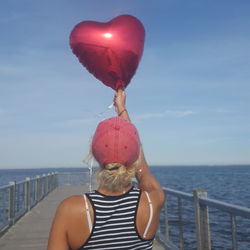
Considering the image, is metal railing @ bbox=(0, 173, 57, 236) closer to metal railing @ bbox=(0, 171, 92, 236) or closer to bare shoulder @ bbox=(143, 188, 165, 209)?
metal railing @ bbox=(0, 171, 92, 236)

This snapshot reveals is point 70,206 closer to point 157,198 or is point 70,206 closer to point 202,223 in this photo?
point 157,198

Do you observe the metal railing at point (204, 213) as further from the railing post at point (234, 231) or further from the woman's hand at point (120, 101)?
the woman's hand at point (120, 101)

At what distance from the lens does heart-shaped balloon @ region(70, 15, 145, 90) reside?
293cm

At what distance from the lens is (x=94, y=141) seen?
6.23ft

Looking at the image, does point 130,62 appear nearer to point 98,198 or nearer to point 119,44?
point 119,44

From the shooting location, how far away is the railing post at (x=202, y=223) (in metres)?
4.71

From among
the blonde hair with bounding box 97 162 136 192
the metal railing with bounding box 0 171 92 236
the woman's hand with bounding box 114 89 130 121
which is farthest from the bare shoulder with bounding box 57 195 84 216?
the metal railing with bounding box 0 171 92 236

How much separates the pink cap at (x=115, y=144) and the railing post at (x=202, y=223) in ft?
10.1

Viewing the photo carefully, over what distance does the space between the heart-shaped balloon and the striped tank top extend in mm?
1258

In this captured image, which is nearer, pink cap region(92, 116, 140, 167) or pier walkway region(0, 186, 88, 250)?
pink cap region(92, 116, 140, 167)

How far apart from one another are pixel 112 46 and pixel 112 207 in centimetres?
149

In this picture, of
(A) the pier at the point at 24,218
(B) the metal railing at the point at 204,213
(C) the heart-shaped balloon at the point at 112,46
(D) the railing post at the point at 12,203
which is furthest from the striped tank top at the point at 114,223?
(D) the railing post at the point at 12,203

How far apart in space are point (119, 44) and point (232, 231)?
2152 millimetres

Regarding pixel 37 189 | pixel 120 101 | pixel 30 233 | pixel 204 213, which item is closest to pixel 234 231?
pixel 204 213
